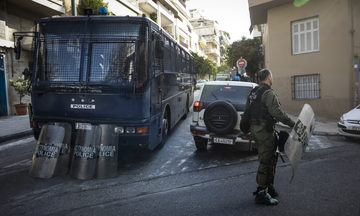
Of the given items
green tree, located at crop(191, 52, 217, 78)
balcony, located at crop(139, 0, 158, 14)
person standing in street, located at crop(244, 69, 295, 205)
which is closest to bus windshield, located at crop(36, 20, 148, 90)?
person standing in street, located at crop(244, 69, 295, 205)

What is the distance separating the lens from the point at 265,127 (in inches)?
165

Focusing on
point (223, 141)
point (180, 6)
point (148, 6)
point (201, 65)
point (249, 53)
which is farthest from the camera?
point (201, 65)

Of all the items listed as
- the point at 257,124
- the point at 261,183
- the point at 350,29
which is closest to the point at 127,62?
the point at 257,124

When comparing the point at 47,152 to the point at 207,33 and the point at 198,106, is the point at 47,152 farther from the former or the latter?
the point at 207,33

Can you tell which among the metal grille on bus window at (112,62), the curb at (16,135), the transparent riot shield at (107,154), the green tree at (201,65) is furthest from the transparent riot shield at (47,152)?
the green tree at (201,65)

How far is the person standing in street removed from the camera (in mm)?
4102

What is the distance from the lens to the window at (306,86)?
1617 centimetres

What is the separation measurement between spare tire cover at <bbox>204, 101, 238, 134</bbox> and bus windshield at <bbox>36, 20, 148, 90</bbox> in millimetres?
1655

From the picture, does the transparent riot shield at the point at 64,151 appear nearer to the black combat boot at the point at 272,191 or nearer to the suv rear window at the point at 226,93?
the suv rear window at the point at 226,93

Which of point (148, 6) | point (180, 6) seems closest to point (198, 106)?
point (148, 6)

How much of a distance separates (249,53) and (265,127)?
25774 mm

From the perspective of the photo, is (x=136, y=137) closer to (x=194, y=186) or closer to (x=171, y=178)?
(x=171, y=178)

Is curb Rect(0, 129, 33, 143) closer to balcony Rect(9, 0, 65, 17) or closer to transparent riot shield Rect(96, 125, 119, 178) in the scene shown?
transparent riot shield Rect(96, 125, 119, 178)

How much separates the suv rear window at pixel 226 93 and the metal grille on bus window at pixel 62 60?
9.88 ft
